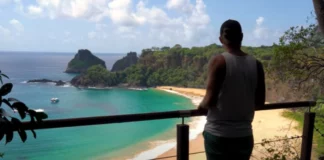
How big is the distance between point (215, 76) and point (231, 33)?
21 cm

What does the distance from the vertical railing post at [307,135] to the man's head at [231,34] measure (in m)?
1.49

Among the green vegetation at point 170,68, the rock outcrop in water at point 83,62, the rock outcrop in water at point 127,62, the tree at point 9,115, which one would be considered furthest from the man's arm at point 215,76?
the rock outcrop in water at point 127,62

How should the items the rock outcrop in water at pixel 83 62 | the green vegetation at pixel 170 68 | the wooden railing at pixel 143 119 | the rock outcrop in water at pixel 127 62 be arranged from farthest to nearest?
the rock outcrop in water at pixel 83 62 < the rock outcrop in water at pixel 127 62 < the green vegetation at pixel 170 68 < the wooden railing at pixel 143 119

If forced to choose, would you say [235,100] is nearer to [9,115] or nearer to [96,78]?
[9,115]

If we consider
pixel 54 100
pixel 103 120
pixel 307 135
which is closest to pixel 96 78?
pixel 54 100

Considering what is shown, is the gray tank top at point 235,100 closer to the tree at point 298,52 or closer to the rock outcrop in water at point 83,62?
the tree at point 298,52

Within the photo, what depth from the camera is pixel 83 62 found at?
71000 millimetres

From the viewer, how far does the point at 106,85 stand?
59156mm

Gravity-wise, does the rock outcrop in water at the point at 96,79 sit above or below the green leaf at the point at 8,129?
below

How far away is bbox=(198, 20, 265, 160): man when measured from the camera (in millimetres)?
1423

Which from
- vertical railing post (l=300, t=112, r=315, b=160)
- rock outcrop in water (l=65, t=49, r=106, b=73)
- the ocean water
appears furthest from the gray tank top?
rock outcrop in water (l=65, t=49, r=106, b=73)

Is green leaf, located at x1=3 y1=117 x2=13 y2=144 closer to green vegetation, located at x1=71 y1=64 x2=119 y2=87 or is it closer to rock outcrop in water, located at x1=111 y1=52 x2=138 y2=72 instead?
green vegetation, located at x1=71 y1=64 x2=119 y2=87

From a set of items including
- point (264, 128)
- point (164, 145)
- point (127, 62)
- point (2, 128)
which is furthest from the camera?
point (127, 62)

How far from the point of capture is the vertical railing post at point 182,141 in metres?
1.86
